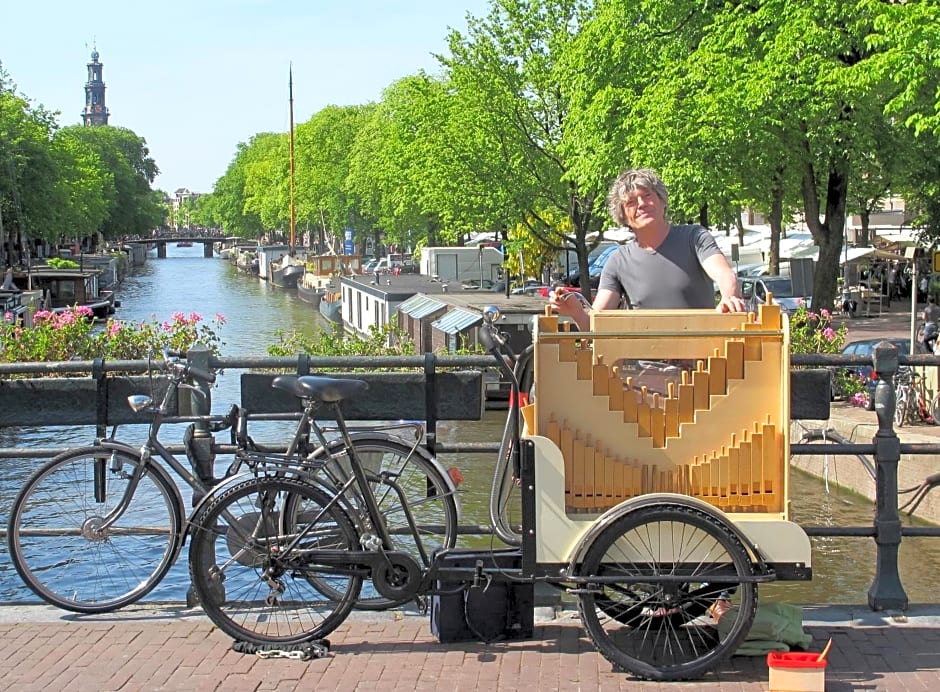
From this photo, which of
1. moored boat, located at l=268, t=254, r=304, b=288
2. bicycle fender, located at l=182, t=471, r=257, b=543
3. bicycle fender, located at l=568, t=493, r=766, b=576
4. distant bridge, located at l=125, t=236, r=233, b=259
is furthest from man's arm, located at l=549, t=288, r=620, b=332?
distant bridge, located at l=125, t=236, r=233, b=259

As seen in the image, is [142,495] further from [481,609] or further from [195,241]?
[195,241]

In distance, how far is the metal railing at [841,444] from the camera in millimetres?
5738

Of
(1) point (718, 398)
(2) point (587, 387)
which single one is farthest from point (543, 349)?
(1) point (718, 398)

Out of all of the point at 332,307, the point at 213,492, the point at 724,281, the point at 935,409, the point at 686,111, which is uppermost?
the point at 686,111

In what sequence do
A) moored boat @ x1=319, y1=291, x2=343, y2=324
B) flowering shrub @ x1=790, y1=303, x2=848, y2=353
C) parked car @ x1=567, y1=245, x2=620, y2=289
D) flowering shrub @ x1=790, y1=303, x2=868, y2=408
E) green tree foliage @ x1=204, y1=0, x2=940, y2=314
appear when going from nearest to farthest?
flowering shrub @ x1=790, y1=303, x2=848, y2=353, flowering shrub @ x1=790, y1=303, x2=868, y2=408, green tree foliage @ x1=204, y1=0, x2=940, y2=314, parked car @ x1=567, y1=245, x2=620, y2=289, moored boat @ x1=319, y1=291, x2=343, y2=324

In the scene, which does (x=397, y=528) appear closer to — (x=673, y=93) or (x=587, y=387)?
(x=587, y=387)

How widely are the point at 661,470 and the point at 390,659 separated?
51.4 inches

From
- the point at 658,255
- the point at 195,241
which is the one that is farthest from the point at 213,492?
the point at 195,241

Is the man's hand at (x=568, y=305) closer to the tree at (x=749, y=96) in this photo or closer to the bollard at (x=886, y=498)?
the bollard at (x=886, y=498)

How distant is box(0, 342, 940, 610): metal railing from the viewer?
18.8 feet

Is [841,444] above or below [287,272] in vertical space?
above

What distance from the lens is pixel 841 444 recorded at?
238 inches

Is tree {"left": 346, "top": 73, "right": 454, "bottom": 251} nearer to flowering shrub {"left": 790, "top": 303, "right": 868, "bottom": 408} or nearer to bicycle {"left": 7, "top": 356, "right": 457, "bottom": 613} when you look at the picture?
flowering shrub {"left": 790, "top": 303, "right": 868, "bottom": 408}

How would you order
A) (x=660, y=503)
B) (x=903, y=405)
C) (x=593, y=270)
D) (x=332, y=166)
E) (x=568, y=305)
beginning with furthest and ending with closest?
(x=332, y=166), (x=593, y=270), (x=903, y=405), (x=568, y=305), (x=660, y=503)
